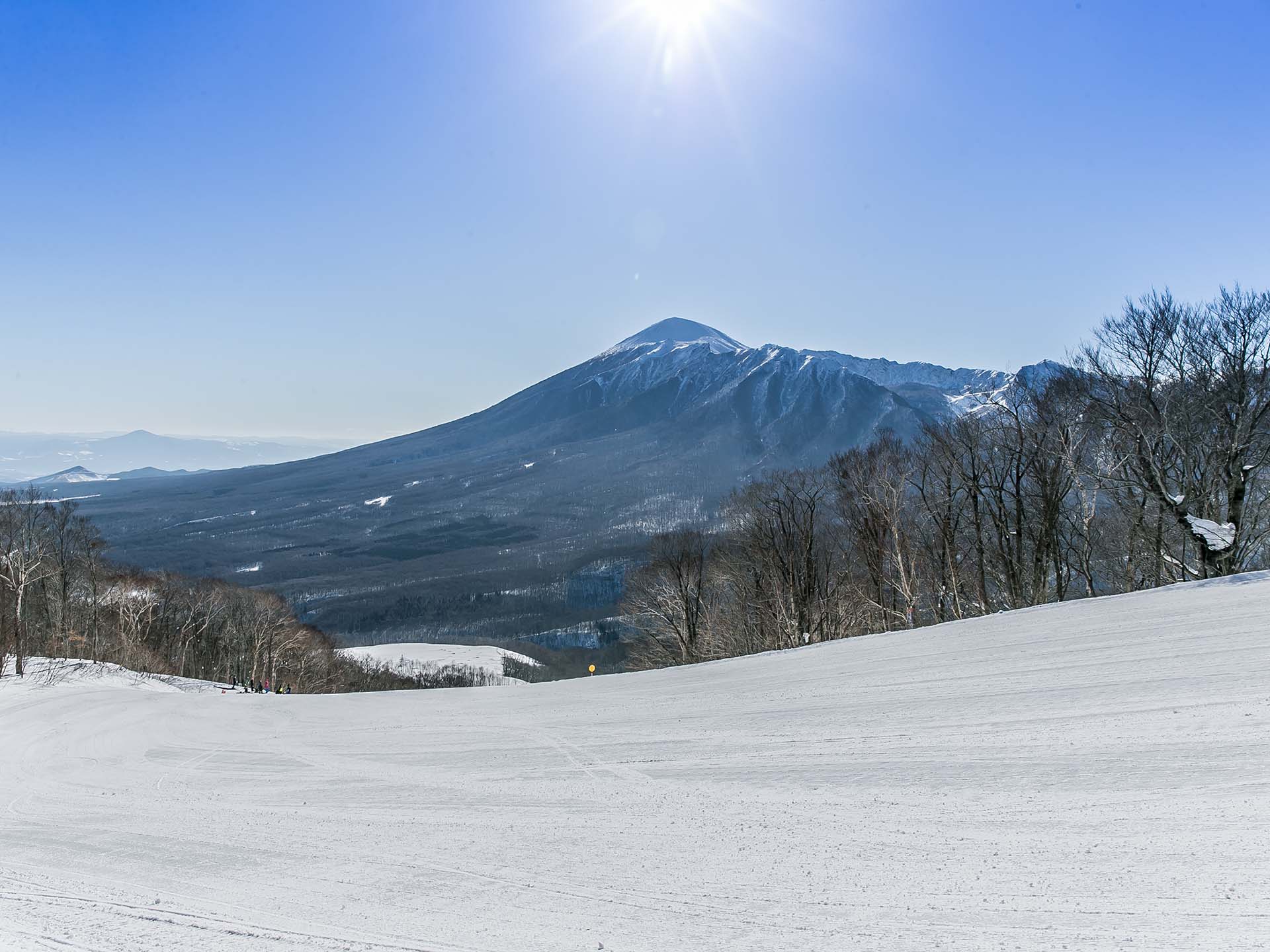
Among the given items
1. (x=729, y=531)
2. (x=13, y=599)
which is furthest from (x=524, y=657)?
(x=13, y=599)

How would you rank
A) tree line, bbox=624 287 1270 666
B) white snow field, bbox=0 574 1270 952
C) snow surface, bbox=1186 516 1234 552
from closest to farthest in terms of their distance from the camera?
white snow field, bbox=0 574 1270 952 < snow surface, bbox=1186 516 1234 552 < tree line, bbox=624 287 1270 666

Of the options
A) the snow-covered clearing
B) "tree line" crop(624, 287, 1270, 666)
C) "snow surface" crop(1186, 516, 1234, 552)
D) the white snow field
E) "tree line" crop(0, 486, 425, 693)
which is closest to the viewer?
the white snow field

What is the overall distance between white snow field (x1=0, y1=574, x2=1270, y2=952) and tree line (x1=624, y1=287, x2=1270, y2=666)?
40.0ft

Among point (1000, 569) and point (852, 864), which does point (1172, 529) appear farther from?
point (852, 864)

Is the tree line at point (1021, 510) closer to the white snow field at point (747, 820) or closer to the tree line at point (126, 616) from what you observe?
the white snow field at point (747, 820)

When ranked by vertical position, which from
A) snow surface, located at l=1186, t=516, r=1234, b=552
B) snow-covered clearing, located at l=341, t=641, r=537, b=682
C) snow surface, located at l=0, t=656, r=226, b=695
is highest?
snow surface, located at l=1186, t=516, r=1234, b=552

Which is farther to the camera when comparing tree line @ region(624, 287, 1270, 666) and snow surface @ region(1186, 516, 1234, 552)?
tree line @ region(624, 287, 1270, 666)

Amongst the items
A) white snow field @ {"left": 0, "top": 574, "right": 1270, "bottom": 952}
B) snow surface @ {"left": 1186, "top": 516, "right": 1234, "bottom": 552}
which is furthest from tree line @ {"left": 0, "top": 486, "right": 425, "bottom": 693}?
snow surface @ {"left": 1186, "top": 516, "right": 1234, "bottom": 552}

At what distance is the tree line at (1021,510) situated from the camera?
2281 centimetres

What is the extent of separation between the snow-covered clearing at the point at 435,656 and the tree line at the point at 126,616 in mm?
31314

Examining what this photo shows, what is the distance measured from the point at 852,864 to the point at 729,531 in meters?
41.4

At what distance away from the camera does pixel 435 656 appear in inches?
4833

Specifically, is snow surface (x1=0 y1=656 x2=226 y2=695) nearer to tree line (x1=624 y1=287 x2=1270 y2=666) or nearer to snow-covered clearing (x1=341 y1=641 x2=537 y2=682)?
tree line (x1=624 y1=287 x2=1270 y2=666)

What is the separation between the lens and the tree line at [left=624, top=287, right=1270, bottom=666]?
2281 centimetres
